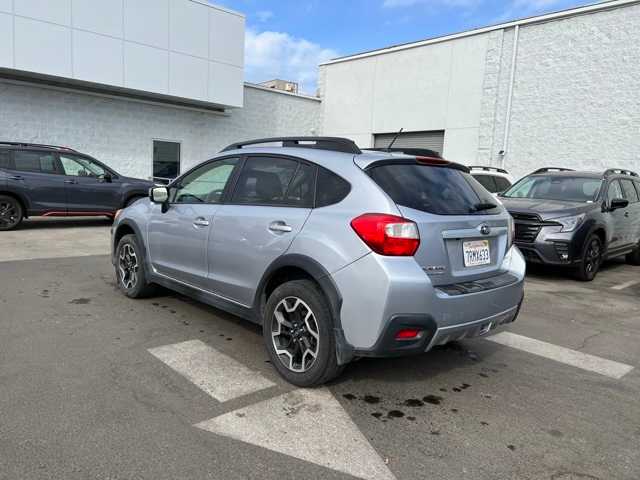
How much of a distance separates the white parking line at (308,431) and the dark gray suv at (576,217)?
5.46 meters

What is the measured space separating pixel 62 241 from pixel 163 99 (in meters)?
8.89

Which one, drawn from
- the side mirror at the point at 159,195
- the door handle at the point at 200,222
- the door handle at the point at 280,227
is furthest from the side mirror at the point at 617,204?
the side mirror at the point at 159,195

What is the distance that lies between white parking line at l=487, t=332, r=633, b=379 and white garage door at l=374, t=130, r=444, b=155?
44.4 feet

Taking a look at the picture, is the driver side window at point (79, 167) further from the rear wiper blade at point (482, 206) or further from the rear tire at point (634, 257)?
the rear tire at point (634, 257)

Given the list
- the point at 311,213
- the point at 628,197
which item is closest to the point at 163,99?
the point at 628,197

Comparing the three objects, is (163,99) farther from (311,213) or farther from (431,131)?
(311,213)

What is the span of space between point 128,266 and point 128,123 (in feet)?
40.9

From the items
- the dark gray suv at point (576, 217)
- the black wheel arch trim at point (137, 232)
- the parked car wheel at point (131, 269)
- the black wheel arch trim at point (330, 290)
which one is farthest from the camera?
the dark gray suv at point (576, 217)

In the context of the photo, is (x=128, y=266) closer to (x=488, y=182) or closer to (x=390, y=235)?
(x=390, y=235)

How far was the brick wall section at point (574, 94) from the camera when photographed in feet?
45.9

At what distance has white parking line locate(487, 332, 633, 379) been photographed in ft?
14.0

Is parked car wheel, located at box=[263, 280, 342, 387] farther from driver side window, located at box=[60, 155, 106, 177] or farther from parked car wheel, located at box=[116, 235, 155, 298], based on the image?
driver side window, located at box=[60, 155, 106, 177]

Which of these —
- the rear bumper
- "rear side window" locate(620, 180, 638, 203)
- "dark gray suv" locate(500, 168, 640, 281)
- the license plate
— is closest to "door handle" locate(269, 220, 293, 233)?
the rear bumper

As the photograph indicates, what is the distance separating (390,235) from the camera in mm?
3135
